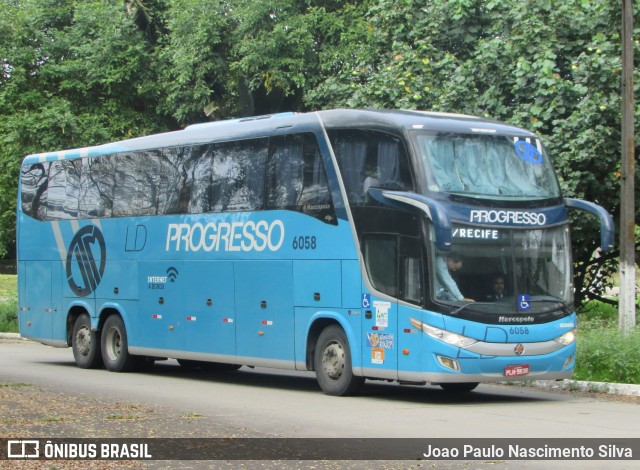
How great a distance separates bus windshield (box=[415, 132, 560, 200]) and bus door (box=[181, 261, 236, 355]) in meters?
4.53

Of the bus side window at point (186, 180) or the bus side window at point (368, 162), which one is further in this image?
the bus side window at point (186, 180)

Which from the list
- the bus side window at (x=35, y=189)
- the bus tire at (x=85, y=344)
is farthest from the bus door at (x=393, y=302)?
the bus side window at (x=35, y=189)

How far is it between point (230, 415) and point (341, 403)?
2134 millimetres

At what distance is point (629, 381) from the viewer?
17.0m

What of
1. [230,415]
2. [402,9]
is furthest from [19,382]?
[402,9]

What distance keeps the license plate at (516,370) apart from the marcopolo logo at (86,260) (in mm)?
8997

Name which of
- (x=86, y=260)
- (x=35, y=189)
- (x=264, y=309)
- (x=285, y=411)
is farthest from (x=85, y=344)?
(x=285, y=411)

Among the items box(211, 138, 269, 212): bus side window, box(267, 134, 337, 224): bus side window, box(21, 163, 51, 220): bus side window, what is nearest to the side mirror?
box(267, 134, 337, 224): bus side window

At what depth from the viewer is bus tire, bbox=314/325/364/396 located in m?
16.4

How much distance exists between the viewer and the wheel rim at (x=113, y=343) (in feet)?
70.4

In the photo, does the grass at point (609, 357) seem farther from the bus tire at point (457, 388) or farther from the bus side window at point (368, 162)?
the bus side window at point (368, 162)

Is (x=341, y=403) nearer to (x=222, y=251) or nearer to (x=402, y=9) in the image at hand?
(x=222, y=251)

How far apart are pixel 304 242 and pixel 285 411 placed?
347 centimetres

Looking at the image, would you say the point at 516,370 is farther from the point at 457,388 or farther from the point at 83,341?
the point at 83,341
